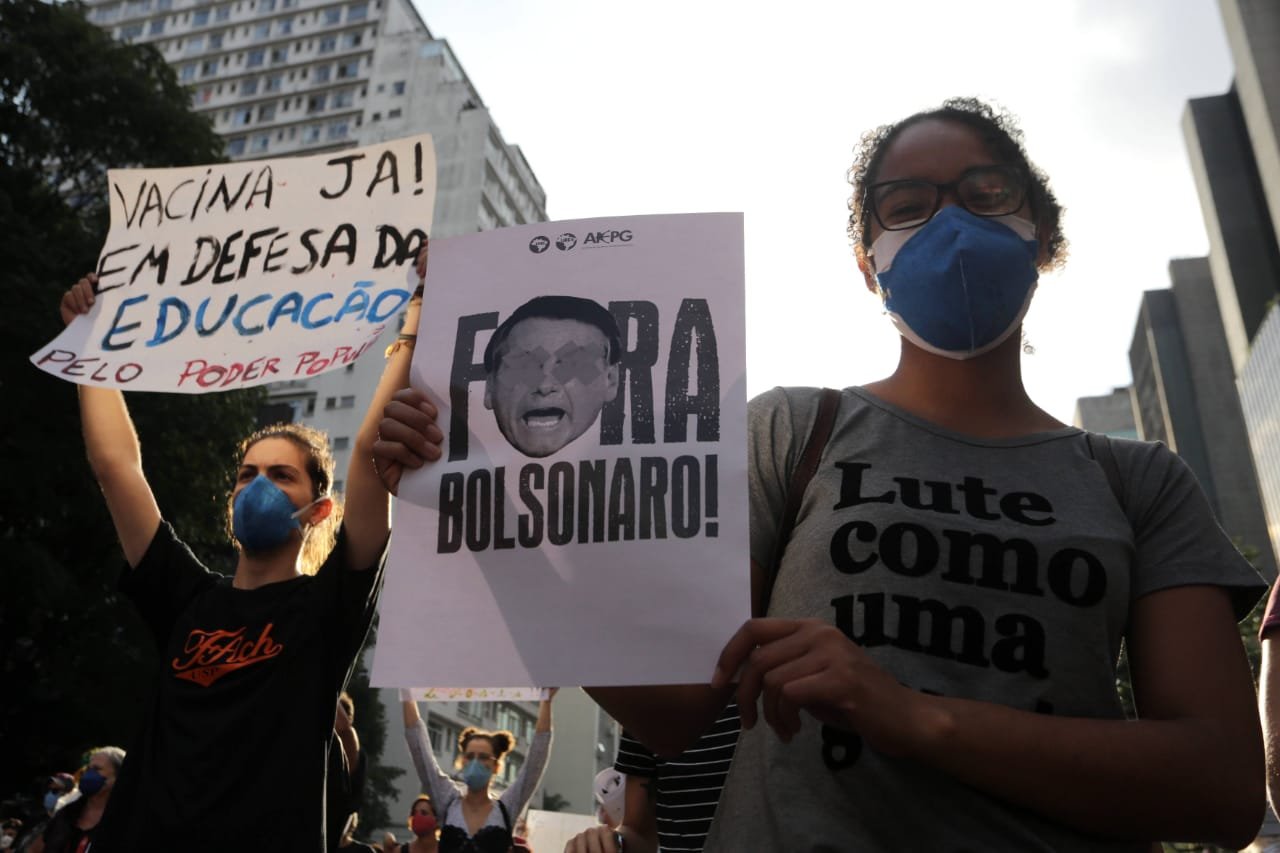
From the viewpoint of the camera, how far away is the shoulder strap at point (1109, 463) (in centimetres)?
154

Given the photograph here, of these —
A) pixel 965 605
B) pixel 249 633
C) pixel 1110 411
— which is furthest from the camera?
pixel 1110 411

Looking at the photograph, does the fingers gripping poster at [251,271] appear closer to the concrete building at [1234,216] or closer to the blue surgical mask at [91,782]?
the blue surgical mask at [91,782]

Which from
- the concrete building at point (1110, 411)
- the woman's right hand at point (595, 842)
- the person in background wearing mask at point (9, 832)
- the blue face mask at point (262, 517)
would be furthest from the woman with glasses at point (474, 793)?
the concrete building at point (1110, 411)

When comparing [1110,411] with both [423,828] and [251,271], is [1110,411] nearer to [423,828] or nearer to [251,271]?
[423,828]

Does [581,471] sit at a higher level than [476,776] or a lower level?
higher

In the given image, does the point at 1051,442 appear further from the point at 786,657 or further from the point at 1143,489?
the point at 786,657

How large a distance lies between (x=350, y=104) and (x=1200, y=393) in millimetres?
68217

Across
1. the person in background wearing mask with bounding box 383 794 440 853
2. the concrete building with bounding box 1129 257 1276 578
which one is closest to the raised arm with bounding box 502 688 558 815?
the person in background wearing mask with bounding box 383 794 440 853

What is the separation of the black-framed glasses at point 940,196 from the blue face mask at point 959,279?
21 millimetres

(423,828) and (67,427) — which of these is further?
(67,427)

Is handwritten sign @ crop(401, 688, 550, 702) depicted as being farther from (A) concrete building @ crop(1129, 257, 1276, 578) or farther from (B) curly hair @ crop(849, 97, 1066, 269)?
(A) concrete building @ crop(1129, 257, 1276, 578)

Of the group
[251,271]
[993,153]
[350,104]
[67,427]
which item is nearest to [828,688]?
[993,153]

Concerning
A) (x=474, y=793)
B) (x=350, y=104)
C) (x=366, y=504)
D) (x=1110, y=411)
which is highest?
(x=350, y=104)

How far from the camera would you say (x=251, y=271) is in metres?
2.68
